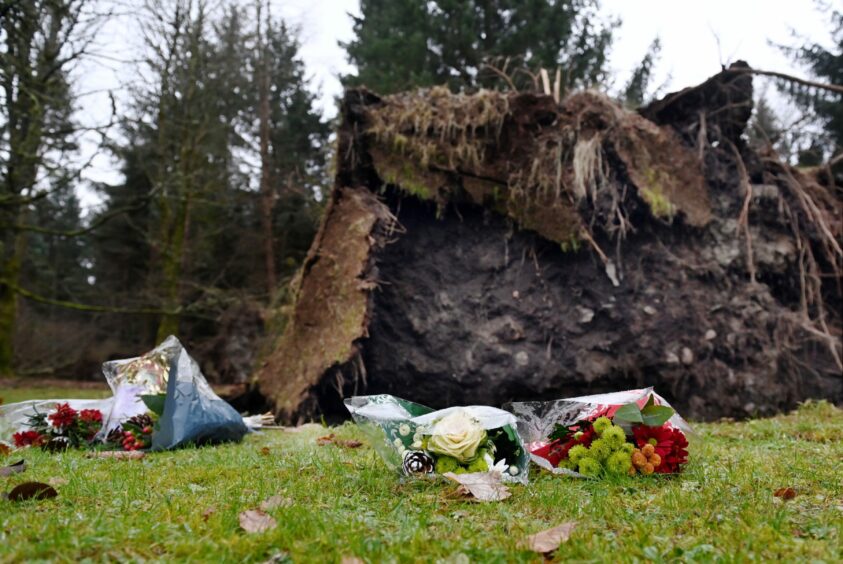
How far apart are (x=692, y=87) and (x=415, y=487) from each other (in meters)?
7.13

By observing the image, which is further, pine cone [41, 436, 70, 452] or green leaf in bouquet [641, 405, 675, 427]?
pine cone [41, 436, 70, 452]

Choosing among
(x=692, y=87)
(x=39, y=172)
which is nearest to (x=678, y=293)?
(x=692, y=87)

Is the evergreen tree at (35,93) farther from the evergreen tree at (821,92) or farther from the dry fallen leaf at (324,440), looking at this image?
the evergreen tree at (821,92)

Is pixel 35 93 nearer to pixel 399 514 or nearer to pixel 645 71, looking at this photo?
pixel 399 514

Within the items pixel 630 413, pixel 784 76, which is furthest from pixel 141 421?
pixel 784 76

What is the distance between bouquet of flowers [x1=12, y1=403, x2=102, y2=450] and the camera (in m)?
4.45

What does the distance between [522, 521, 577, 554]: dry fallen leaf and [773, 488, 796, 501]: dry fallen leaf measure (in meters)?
1.02

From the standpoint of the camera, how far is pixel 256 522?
6.42ft

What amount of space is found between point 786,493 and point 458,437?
1351 millimetres

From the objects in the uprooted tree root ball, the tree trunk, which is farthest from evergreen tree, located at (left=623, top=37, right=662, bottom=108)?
the tree trunk

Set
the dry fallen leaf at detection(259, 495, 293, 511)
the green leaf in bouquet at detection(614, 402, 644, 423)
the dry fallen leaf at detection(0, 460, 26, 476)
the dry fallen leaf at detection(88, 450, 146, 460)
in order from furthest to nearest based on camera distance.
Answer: the dry fallen leaf at detection(88, 450, 146, 460), the dry fallen leaf at detection(0, 460, 26, 476), the green leaf in bouquet at detection(614, 402, 644, 423), the dry fallen leaf at detection(259, 495, 293, 511)

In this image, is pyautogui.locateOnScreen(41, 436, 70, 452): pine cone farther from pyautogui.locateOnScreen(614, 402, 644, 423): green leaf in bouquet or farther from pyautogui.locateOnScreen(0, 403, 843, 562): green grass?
pyautogui.locateOnScreen(614, 402, 644, 423): green leaf in bouquet

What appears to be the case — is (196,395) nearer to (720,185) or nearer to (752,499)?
(752,499)

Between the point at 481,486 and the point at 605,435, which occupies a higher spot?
the point at 605,435
